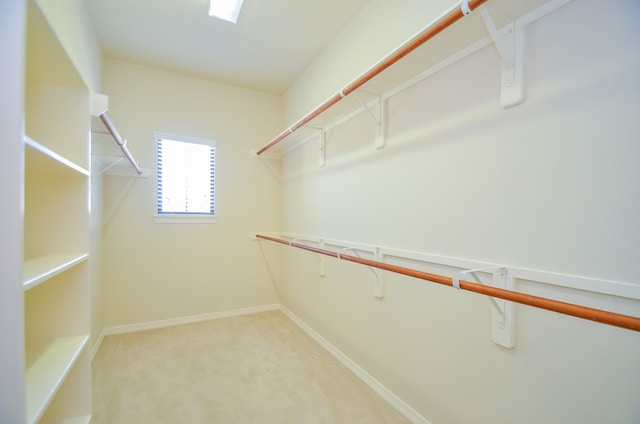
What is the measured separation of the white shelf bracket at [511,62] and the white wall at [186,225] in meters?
2.79

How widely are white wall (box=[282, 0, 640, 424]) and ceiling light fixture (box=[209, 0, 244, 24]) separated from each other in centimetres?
135

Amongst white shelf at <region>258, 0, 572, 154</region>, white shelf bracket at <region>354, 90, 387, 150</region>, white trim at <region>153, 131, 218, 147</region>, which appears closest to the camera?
white shelf at <region>258, 0, 572, 154</region>

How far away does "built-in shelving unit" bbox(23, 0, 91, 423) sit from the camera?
1108 millimetres

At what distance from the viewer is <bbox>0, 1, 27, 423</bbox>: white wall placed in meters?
0.68

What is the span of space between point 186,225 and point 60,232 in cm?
198

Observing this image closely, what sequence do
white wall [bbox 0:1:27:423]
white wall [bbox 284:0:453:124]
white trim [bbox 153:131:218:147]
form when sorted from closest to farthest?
white wall [bbox 0:1:27:423] < white wall [bbox 284:0:453:124] < white trim [bbox 153:131:218:147]

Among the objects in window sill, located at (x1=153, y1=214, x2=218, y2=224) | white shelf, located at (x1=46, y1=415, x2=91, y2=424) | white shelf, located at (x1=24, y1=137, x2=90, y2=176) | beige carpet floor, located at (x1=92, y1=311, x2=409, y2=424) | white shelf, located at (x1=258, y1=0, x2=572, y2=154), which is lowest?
beige carpet floor, located at (x1=92, y1=311, x2=409, y2=424)

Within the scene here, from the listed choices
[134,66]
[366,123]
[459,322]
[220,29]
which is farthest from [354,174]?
[134,66]

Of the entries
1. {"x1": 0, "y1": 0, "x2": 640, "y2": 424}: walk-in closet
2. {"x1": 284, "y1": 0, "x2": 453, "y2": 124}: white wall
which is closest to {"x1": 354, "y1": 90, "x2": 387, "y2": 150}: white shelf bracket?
{"x1": 0, "y1": 0, "x2": 640, "y2": 424}: walk-in closet

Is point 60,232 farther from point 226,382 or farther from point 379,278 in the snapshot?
point 379,278

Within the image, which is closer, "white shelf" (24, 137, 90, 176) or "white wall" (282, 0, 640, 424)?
"white shelf" (24, 137, 90, 176)

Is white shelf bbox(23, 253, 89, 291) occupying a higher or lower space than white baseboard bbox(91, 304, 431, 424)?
higher

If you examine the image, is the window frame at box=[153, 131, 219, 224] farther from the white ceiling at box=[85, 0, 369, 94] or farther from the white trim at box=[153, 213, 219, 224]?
the white ceiling at box=[85, 0, 369, 94]

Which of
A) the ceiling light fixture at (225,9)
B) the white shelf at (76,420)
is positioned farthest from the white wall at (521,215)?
the white shelf at (76,420)
